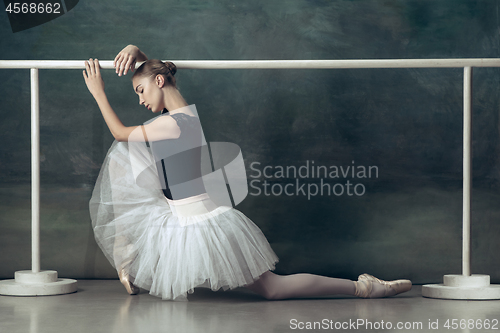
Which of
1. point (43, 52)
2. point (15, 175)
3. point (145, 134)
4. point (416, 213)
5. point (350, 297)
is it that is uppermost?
point (43, 52)

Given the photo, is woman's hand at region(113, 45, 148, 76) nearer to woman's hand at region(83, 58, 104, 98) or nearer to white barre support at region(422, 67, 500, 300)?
woman's hand at region(83, 58, 104, 98)

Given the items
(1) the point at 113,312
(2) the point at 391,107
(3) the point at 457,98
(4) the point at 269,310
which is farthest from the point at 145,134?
(3) the point at 457,98

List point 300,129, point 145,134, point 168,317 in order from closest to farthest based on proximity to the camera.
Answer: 1. point 168,317
2. point 145,134
3. point 300,129

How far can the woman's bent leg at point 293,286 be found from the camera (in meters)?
2.03

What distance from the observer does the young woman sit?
6.46 feet

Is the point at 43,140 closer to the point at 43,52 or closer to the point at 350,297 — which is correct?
the point at 43,52

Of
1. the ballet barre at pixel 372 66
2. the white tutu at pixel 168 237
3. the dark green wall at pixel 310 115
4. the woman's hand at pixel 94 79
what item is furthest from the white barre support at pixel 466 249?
the woman's hand at pixel 94 79

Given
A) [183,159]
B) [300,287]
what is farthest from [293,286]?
[183,159]

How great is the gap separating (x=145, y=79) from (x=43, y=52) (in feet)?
2.59

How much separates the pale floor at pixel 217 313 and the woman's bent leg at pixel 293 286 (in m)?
0.03

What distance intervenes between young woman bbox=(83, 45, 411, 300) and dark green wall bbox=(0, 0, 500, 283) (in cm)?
46

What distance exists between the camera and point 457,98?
2598mm

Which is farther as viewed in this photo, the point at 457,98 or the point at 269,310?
the point at 457,98

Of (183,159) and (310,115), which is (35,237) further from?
→ (310,115)
